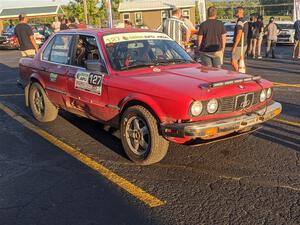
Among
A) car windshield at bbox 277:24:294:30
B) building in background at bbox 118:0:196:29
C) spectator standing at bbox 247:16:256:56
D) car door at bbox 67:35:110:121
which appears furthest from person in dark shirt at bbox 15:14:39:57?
building in background at bbox 118:0:196:29

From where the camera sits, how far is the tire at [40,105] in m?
6.54

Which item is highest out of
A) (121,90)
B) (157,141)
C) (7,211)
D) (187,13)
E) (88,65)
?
(187,13)

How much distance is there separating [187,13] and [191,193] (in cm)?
4508

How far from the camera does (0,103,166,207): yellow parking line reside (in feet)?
12.5

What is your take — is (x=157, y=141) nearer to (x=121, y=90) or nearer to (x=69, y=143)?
(x=121, y=90)

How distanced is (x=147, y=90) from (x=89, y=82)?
118 centimetres

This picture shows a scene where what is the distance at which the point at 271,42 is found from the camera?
15.9 meters

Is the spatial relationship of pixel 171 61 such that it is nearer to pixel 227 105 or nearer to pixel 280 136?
pixel 227 105

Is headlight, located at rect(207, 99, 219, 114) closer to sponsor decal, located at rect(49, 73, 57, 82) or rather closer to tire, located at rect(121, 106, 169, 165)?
tire, located at rect(121, 106, 169, 165)

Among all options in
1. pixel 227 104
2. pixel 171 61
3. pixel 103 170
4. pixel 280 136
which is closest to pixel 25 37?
pixel 171 61

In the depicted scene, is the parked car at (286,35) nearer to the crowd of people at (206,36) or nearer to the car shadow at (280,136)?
the crowd of people at (206,36)

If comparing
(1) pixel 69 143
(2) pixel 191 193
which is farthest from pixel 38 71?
(2) pixel 191 193

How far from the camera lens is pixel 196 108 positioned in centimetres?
418

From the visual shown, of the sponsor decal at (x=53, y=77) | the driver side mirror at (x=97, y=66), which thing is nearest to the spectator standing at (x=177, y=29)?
the sponsor decal at (x=53, y=77)
